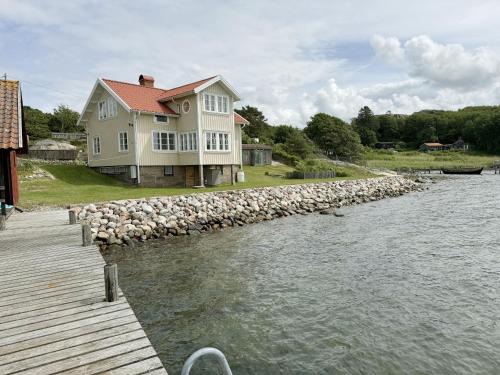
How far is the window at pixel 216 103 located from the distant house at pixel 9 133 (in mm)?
13203

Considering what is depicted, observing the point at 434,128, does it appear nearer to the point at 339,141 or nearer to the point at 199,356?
the point at 339,141

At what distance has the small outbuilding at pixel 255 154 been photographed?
45.9m

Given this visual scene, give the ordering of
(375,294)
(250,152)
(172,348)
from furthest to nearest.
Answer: (250,152) < (375,294) < (172,348)

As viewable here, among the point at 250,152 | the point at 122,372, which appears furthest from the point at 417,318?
the point at 250,152

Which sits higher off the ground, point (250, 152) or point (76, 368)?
point (250, 152)

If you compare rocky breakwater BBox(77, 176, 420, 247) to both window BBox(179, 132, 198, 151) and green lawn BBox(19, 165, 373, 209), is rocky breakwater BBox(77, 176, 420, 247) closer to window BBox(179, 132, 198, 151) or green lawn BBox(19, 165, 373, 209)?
green lawn BBox(19, 165, 373, 209)

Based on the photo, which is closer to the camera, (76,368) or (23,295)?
(76,368)

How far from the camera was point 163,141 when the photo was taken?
94.3ft

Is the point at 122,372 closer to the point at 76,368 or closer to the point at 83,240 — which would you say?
the point at 76,368

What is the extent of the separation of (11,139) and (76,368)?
410 inches

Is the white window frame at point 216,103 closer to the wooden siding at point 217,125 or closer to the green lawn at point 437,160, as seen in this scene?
the wooden siding at point 217,125

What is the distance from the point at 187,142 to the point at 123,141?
187 inches

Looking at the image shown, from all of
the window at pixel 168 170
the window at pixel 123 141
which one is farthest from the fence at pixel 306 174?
the window at pixel 123 141

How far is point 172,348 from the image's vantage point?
24.4ft
